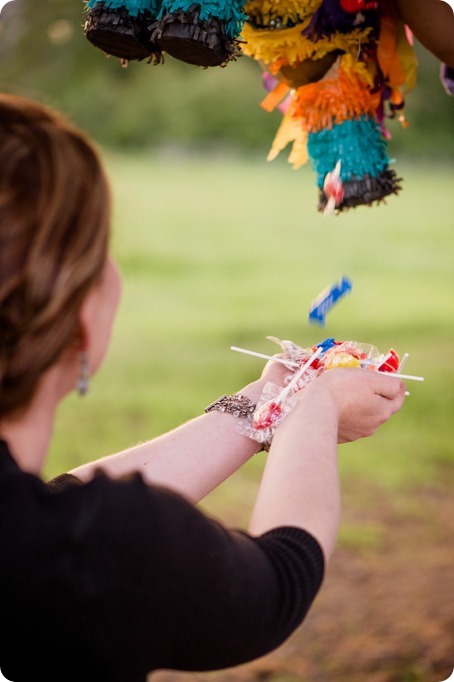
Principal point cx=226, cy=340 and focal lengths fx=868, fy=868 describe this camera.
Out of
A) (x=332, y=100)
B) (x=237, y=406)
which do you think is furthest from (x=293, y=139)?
(x=237, y=406)

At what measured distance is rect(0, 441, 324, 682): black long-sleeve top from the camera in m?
0.67

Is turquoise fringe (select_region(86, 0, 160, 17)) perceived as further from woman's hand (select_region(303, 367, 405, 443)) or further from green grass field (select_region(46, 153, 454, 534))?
green grass field (select_region(46, 153, 454, 534))

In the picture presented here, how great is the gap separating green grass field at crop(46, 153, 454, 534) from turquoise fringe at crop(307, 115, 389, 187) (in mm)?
1736

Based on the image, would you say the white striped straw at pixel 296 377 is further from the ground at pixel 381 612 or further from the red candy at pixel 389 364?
the ground at pixel 381 612

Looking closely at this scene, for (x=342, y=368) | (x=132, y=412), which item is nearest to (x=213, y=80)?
(x=132, y=412)

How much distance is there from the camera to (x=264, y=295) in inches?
183

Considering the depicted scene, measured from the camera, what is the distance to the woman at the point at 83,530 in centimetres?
67

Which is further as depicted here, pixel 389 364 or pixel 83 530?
pixel 389 364

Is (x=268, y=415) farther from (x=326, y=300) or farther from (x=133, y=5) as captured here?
(x=133, y=5)

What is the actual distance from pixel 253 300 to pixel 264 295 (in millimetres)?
90

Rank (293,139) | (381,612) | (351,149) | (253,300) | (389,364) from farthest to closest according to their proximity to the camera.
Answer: (253,300), (381,612), (293,139), (351,149), (389,364)

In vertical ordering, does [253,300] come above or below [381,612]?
below

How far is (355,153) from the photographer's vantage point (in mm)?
1130

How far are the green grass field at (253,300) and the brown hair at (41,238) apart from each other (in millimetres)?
2100
